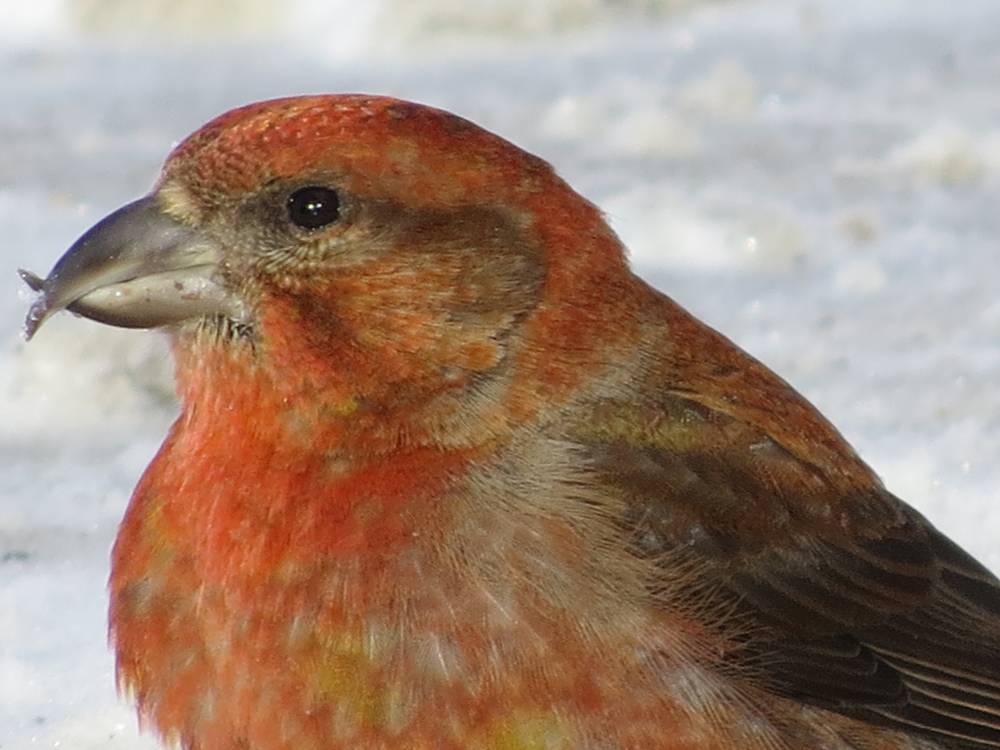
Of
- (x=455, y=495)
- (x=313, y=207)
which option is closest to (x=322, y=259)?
(x=313, y=207)

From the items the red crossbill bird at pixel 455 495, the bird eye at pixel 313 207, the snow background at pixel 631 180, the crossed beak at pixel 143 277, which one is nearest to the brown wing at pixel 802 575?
the red crossbill bird at pixel 455 495

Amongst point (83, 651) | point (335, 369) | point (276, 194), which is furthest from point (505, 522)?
point (83, 651)

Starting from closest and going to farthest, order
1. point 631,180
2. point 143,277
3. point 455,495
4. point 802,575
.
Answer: point 455,495, point 143,277, point 802,575, point 631,180

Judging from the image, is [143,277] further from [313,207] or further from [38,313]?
[313,207]

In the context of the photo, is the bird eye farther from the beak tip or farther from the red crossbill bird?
the beak tip

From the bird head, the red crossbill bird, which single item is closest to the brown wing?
the red crossbill bird

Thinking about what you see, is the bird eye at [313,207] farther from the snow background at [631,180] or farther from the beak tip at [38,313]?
the snow background at [631,180]
